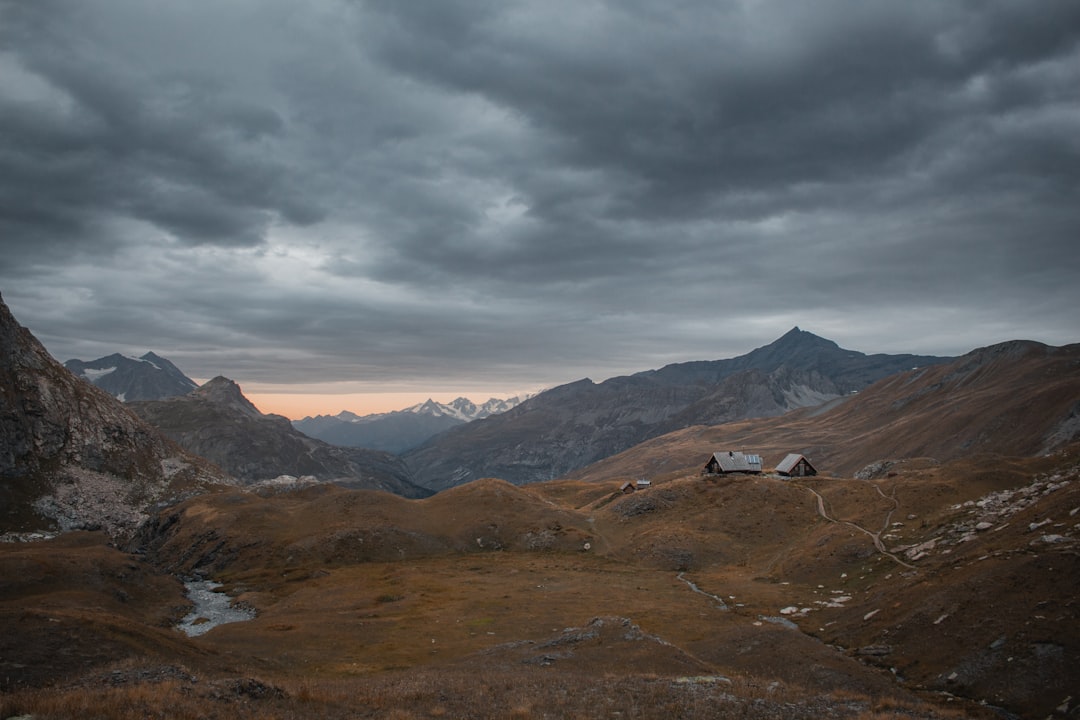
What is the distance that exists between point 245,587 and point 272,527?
101 feet

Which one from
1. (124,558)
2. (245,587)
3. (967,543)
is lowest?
(245,587)

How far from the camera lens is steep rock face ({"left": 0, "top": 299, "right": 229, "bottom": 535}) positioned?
149 m

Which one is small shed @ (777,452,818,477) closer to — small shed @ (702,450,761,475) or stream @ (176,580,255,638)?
small shed @ (702,450,761,475)

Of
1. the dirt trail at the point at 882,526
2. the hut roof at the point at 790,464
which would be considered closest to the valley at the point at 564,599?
the dirt trail at the point at 882,526

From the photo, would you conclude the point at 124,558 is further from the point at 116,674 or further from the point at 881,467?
the point at 881,467

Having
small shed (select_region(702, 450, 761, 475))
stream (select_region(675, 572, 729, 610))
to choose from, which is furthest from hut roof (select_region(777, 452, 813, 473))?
stream (select_region(675, 572, 729, 610))

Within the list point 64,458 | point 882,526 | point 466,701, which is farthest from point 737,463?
point 64,458

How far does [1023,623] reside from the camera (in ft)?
118

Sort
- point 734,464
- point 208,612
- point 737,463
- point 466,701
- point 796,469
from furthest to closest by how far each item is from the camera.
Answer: point 737,463 → point 734,464 → point 796,469 → point 208,612 → point 466,701

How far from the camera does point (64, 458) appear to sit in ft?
554

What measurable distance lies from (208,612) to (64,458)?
435ft

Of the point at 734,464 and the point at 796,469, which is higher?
the point at 734,464

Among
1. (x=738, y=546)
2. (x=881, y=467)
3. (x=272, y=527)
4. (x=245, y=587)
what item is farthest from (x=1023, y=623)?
(x=272, y=527)

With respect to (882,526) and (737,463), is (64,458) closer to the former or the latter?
(737,463)
